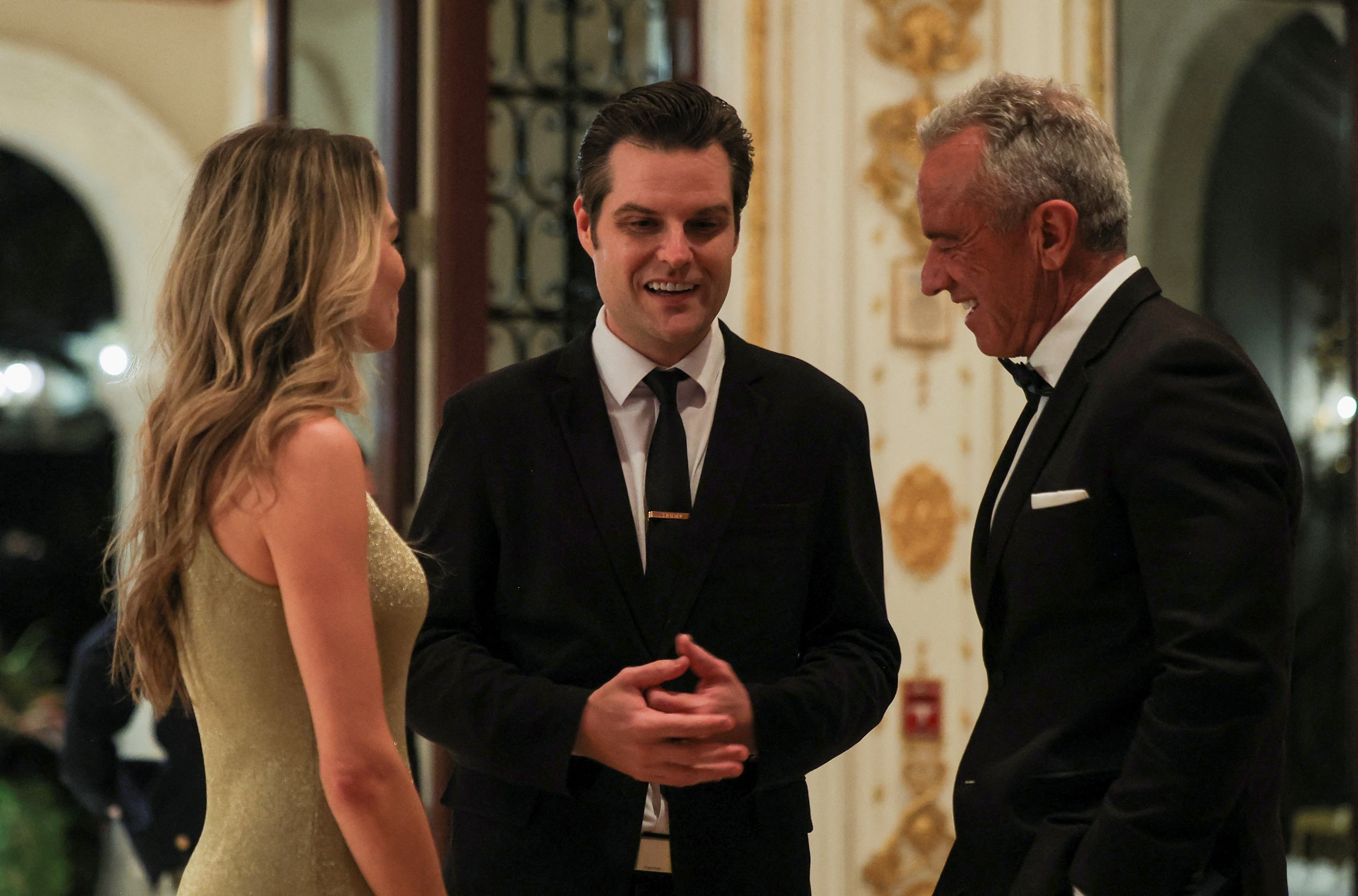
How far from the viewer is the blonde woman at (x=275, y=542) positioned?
5.38 feet

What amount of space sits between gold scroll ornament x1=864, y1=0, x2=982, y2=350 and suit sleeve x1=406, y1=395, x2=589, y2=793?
222 centimetres

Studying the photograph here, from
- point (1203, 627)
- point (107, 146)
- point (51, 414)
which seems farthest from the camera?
point (51, 414)

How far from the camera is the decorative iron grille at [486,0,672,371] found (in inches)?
170

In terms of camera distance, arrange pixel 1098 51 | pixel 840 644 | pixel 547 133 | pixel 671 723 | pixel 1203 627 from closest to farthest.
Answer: pixel 1203 627 → pixel 671 723 → pixel 840 644 → pixel 1098 51 → pixel 547 133

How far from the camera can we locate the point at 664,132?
212 cm

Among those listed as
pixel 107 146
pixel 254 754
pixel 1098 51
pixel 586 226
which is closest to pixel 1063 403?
pixel 586 226

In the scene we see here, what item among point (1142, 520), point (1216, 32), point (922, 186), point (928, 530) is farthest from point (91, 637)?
point (1216, 32)

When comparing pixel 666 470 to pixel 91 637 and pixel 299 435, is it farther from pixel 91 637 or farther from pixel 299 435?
pixel 91 637

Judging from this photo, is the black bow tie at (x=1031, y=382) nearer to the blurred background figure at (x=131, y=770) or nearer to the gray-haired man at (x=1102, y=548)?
the gray-haired man at (x=1102, y=548)

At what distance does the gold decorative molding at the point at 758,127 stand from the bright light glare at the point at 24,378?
16.5 ft

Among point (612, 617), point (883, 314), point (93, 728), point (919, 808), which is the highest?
point (883, 314)

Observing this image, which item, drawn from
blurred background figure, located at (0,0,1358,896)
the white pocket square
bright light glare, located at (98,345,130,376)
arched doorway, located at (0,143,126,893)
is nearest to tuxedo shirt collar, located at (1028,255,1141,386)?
the white pocket square

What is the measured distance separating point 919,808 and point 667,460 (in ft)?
7.54

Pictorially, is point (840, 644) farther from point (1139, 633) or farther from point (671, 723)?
point (1139, 633)
